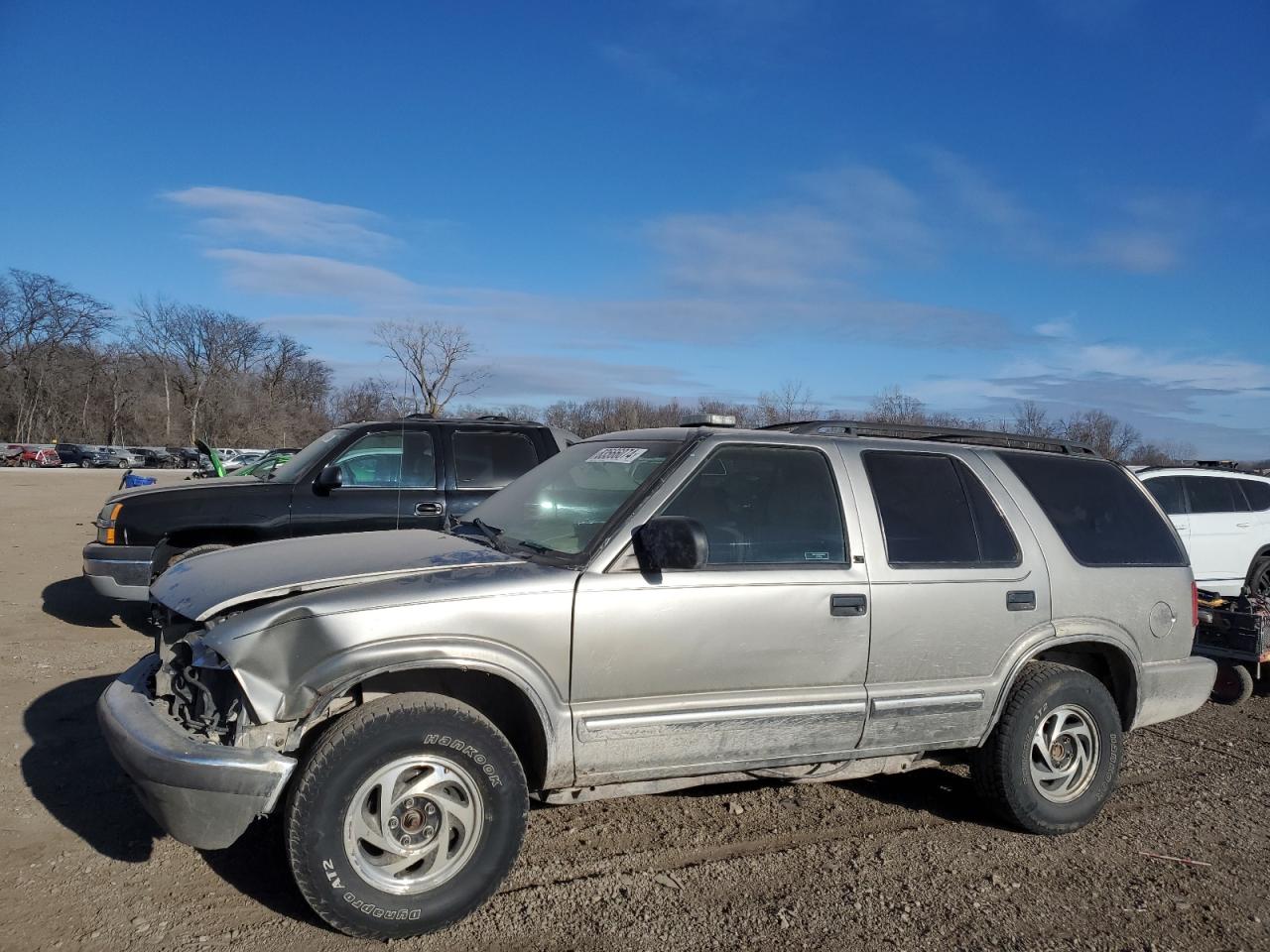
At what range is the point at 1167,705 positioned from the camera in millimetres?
4574

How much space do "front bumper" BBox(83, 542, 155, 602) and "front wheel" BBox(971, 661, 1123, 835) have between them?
6.10 metres

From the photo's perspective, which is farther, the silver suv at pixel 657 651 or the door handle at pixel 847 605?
the door handle at pixel 847 605

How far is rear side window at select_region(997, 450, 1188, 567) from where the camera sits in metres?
4.50

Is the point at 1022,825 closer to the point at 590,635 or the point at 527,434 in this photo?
the point at 590,635

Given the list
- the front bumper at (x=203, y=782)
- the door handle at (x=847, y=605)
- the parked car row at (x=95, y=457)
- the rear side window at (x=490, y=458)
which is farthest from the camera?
the parked car row at (x=95, y=457)

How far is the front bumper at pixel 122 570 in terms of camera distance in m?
7.06

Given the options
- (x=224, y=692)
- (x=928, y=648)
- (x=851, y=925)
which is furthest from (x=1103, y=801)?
(x=224, y=692)

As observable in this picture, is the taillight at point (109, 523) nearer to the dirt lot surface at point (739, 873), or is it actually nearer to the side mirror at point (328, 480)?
the side mirror at point (328, 480)

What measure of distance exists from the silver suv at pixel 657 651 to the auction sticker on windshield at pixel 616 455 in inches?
0.5

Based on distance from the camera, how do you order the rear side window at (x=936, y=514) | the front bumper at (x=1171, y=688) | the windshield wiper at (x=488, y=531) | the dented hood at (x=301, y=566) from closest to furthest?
1. the dented hood at (x=301, y=566)
2. the windshield wiper at (x=488, y=531)
3. the rear side window at (x=936, y=514)
4. the front bumper at (x=1171, y=688)

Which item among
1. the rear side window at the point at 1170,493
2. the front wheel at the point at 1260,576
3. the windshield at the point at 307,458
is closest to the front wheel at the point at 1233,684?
the rear side window at the point at 1170,493

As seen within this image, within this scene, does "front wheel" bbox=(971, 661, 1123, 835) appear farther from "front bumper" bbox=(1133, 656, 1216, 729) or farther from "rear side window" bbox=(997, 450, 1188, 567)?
"rear side window" bbox=(997, 450, 1188, 567)

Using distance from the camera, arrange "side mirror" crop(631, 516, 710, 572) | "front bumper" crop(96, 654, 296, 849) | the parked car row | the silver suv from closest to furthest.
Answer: "front bumper" crop(96, 654, 296, 849), the silver suv, "side mirror" crop(631, 516, 710, 572), the parked car row

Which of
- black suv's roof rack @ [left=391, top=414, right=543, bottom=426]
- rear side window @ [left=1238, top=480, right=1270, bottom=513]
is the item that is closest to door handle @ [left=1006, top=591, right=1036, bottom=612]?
black suv's roof rack @ [left=391, top=414, right=543, bottom=426]
